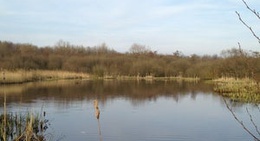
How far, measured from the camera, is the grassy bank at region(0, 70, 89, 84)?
80.6 feet

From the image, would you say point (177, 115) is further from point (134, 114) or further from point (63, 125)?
point (63, 125)

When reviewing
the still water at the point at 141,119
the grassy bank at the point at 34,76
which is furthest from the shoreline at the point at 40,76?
the still water at the point at 141,119

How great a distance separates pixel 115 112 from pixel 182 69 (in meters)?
27.3

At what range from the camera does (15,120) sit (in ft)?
29.9

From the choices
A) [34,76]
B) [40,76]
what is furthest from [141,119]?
[40,76]

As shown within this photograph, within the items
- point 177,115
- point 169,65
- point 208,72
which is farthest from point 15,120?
point 169,65

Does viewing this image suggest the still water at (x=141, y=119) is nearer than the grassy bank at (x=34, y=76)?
Yes

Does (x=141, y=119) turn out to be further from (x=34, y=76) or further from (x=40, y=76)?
(x=40, y=76)

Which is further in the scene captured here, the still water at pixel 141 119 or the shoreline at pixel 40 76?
the shoreline at pixel 40 76

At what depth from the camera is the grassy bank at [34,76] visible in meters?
24.6

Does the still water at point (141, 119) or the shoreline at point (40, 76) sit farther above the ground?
the shoreline at point (40, 76)

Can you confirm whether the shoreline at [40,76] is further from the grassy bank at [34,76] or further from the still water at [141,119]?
the still water at [141,119]

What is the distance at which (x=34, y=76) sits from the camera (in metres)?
28.7

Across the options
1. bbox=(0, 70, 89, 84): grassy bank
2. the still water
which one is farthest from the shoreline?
the still water
